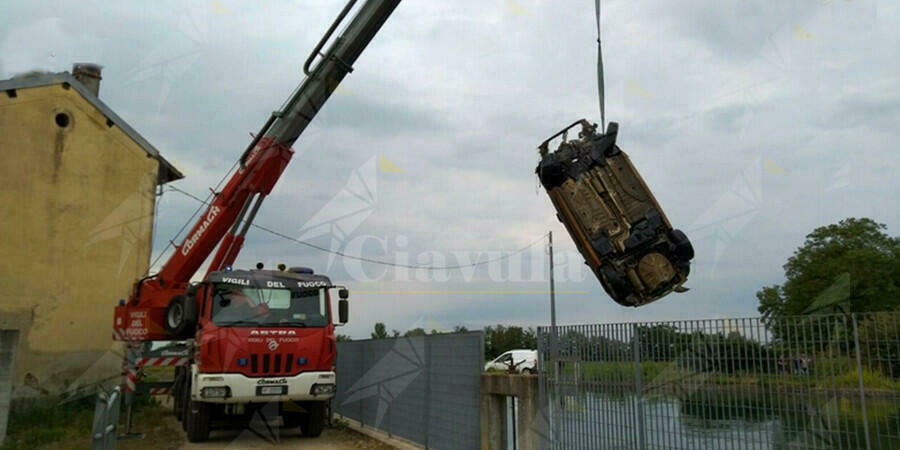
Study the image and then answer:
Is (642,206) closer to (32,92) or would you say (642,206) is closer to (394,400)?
(394,400)

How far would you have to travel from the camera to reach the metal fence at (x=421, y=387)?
362 inches

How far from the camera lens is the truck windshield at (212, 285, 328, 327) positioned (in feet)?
35.4

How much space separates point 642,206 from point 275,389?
23.0 feet

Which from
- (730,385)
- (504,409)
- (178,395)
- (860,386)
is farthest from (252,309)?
(860,386)

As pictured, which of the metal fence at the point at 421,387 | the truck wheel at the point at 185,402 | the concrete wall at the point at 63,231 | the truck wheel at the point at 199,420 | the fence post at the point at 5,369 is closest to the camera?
the metal fence at the point at 421,387

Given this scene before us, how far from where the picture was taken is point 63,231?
14.5 meters

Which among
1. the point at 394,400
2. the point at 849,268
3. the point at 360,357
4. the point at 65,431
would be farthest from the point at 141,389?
the point at 849,268

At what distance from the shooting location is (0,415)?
32.7ft

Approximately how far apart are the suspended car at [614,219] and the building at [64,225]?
12.4 metres

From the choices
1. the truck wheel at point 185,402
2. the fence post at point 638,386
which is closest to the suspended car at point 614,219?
the fence post at point 638,386

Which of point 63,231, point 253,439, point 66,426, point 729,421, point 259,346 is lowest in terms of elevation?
point 253,439

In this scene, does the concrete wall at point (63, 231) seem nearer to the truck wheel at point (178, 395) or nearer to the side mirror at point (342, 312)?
the truck wheel at point (178, 395)

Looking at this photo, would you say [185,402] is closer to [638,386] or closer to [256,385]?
[256,385]

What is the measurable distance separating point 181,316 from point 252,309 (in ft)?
6.18
